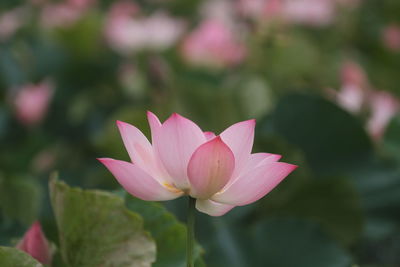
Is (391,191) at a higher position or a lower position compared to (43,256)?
lower

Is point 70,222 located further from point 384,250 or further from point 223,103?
point 384,250

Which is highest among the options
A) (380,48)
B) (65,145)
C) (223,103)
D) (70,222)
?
(70,222)

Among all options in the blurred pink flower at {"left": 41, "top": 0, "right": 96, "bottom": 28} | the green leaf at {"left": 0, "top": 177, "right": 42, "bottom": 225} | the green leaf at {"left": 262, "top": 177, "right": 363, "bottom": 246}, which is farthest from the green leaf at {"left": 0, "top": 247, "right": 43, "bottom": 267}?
the blurred pink flower at {"left": 41, "top": 0, "right": 96, "bottom": 28}

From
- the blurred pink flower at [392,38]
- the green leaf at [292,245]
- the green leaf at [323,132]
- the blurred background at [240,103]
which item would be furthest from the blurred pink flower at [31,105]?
the blurred pink flower at [392,38]

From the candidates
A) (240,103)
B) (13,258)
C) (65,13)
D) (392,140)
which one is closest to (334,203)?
(392,140)

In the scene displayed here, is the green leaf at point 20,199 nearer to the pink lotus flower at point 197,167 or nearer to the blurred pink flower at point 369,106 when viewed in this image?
the pink lotus flower at point 197,167

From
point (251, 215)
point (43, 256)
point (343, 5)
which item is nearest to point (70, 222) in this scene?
point (43, 256)
